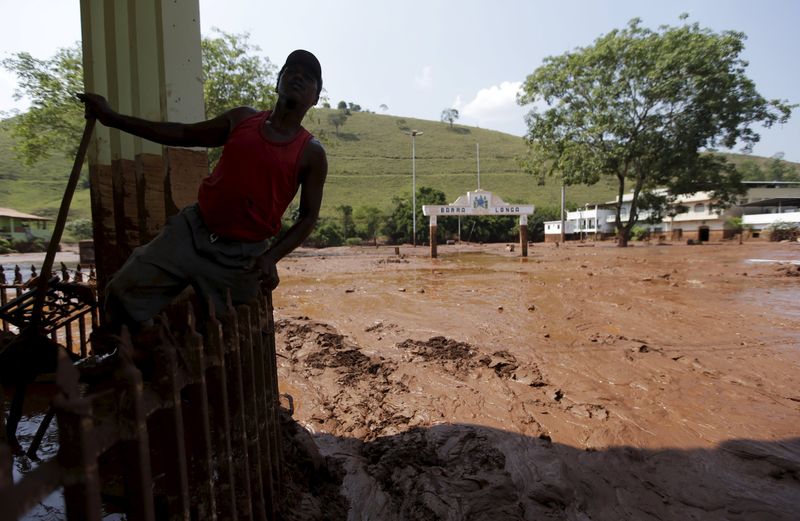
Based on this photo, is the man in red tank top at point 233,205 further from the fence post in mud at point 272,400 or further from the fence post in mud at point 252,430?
the fence post in mud at point 252,430

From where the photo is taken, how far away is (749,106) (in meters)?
25.4

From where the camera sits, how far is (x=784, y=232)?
29.6 m

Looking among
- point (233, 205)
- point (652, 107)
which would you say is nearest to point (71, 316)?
point (233, 205)

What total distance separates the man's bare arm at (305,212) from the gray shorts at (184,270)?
0.23ft

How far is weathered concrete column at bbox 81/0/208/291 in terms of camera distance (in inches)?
110

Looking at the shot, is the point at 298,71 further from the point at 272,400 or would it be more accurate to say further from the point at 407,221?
the point at 407,221

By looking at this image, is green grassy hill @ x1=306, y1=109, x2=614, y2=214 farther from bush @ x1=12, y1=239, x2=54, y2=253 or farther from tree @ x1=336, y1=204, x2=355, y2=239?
bush @ x1=12, y1=239, x2=54, y2=253

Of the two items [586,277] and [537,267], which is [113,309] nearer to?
[586,277]

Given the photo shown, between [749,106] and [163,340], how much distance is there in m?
33.3

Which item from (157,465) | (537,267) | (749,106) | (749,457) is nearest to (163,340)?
(157,465)

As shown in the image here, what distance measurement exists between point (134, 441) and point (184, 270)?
1111mm

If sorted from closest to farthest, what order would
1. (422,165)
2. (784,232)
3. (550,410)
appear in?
(550,410)
(784,232)
(422,165)

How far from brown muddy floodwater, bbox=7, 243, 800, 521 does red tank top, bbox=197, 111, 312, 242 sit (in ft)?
4.73

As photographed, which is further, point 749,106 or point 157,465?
point 749,106
